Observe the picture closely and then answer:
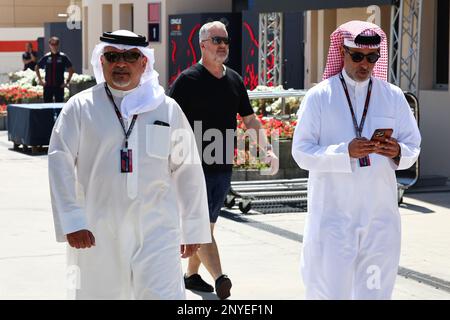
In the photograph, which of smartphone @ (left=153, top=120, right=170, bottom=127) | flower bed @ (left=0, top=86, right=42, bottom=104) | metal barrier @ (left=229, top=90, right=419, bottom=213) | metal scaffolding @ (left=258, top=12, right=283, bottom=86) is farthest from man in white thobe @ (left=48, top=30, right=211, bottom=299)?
flower bed @ (left=0, top=86, right=42, bottom=104)

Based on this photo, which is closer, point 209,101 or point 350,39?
point 350,39

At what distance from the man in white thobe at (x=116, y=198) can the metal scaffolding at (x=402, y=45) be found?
9.55 metres

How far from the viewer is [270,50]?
75.3 ft

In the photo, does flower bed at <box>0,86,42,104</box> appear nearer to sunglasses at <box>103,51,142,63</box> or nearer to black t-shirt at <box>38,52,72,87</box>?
black t-shirt at <box>38,52,72,87</box>

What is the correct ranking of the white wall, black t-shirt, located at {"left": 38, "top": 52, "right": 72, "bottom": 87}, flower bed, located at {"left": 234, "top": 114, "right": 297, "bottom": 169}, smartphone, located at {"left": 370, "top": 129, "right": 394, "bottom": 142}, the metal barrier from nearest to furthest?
smartphone, located at {"left": 370, "top": 129, "right": 394, "bottom": 142} < the metal barrier < flower bed, located at {"left": 234, "top": 114, "right": 297, "bottom": 169} < black t-shirt, located at {"left": 38, "top": 52, "right": 72, "bottom": 87} < the white wall

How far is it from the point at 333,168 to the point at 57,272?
3990 mm

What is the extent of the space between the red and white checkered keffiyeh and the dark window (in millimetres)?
9923

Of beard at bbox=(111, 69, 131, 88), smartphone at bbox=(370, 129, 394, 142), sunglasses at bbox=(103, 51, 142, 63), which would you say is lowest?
smartphone at bbox=(370, 129, 394, 142)

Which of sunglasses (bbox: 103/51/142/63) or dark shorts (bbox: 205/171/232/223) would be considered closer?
sunglasses (bbox: 103/51/142/63)

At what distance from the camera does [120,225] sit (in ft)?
18.8

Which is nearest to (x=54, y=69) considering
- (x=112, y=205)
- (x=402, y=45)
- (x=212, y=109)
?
(x=402, y=45)

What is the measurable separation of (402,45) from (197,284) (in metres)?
7.89

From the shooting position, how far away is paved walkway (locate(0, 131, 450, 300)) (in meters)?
8.69

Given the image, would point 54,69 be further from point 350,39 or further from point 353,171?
point 353,171
